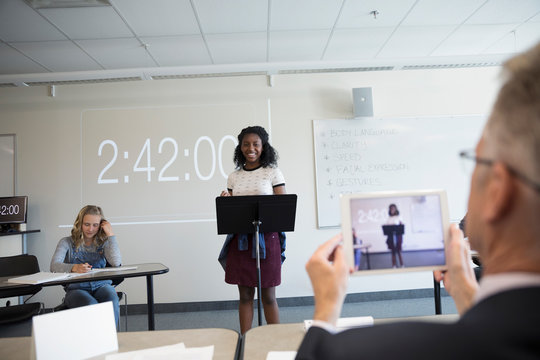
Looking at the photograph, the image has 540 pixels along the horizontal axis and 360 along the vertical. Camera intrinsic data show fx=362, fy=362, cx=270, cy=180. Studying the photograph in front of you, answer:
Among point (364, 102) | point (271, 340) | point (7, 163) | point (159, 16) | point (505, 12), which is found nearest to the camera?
point (271, 340)

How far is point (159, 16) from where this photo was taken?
3.11 metres

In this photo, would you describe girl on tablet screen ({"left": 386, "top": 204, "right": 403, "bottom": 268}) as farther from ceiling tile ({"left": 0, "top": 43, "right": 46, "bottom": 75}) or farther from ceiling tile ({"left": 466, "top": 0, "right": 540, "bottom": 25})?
ceiling tile ({"left": 0, "top": 43, "right": 46, "bottom": 75})

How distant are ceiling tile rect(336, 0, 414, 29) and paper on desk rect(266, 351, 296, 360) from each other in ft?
9.39

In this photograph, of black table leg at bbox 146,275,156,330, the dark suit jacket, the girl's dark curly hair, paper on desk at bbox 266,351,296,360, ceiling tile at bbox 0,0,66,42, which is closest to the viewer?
the dark suit jacket

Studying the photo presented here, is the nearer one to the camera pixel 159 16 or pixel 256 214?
pixel 256 214

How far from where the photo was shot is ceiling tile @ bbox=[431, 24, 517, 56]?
3549 mm

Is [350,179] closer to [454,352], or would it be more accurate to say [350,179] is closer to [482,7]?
[482,7]

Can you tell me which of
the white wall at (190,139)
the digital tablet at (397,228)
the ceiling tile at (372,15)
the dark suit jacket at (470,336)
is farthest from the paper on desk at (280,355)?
the white wall at (190,139)

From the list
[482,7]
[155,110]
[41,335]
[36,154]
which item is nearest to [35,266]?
[36,154]

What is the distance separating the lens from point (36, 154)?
4266 millimetres

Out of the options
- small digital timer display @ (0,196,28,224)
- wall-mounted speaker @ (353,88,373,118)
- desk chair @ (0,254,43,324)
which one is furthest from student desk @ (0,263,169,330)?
wall-mounted speaker @ (353,88,373,118)

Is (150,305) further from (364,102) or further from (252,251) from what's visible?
(364,102)

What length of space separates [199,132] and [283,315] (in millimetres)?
2238

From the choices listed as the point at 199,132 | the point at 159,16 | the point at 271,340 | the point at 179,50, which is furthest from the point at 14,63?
the point at 271,340
